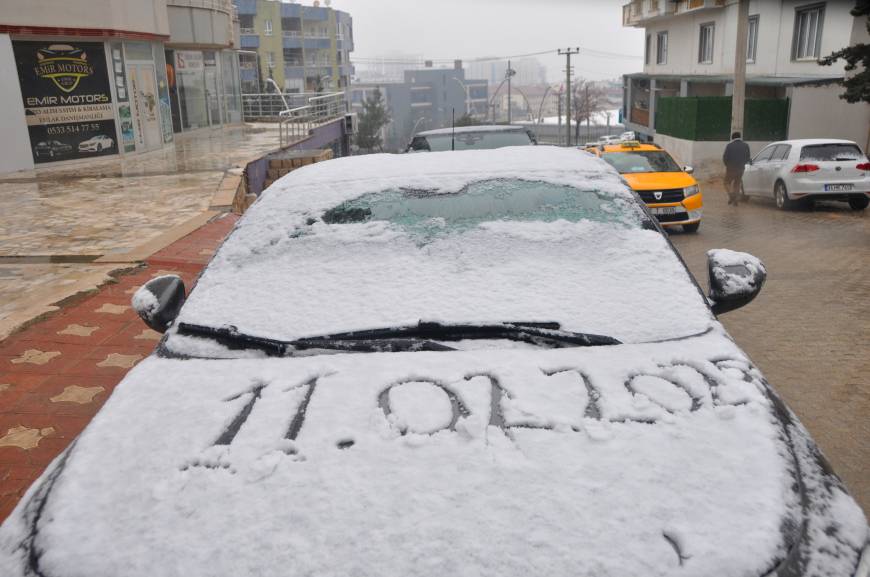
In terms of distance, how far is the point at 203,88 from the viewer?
982 inches

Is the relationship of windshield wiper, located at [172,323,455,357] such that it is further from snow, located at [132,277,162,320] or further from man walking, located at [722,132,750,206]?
man walking, located at [722,132,750,206]

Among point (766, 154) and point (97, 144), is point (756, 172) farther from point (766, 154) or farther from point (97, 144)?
point (97, 144)

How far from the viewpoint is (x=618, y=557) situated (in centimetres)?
157

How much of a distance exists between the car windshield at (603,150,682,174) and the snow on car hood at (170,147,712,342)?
10.3m

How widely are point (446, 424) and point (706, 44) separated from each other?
3463cm

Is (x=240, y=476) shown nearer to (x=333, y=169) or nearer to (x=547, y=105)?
(x=333, y=169)

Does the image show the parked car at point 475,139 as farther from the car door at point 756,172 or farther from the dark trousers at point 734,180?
the dark trousers at point 734,180

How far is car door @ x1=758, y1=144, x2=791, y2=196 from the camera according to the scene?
14.9m

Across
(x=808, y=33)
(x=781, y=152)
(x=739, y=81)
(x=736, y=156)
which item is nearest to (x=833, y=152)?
(x=781, y=152)

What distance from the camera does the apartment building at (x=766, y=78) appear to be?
21062mm

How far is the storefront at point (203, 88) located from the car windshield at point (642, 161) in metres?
14.7

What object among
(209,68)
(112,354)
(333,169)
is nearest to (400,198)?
(333,169)

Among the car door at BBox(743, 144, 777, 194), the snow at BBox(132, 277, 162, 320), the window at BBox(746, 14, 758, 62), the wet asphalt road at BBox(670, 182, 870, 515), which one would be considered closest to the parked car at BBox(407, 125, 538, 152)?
the wet asphalt road at BBox(670, 182, 870, 515)

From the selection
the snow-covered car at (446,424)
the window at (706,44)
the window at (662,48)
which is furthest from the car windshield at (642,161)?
the window at (662,48)
